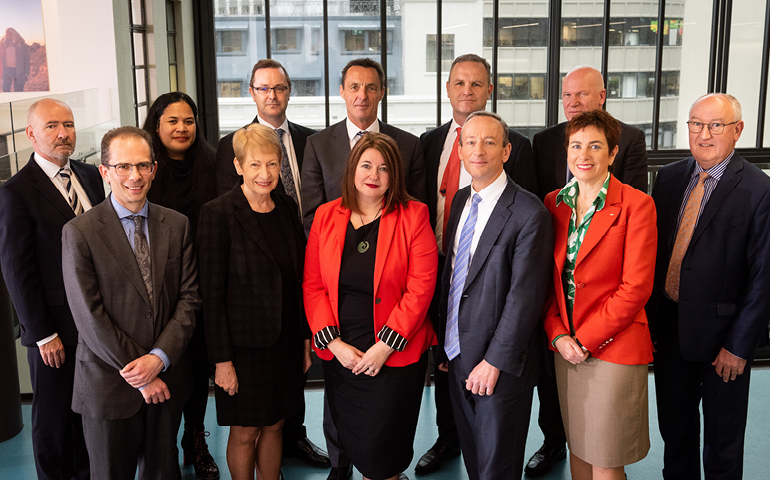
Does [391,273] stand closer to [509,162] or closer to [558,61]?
[509,162]

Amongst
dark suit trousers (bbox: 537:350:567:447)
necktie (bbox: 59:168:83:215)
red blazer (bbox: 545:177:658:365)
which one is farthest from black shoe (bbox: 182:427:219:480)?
red blazer (bbox: 545:177:658:365)

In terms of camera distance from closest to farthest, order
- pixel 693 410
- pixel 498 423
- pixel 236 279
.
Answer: pixel 498 423
pixel 236 279
pixel 693 410

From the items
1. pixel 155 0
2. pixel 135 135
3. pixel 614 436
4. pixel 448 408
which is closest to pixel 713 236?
pixel 614 436

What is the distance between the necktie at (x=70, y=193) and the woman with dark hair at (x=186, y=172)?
31cm

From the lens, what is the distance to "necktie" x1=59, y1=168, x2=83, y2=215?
2.83m

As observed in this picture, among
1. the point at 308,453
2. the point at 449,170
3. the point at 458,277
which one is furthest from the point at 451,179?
the point at 308,453

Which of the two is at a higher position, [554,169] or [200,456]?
[554,169]

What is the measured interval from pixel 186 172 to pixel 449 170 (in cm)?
135

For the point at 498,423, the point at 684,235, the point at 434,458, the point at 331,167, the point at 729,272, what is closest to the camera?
the point at 498,423

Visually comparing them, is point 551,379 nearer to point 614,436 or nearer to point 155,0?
point 614,436

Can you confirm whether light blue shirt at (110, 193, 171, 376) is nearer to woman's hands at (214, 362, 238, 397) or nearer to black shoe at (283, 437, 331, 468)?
woman's hands at (214, 362, 238, 397)

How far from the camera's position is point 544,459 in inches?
131

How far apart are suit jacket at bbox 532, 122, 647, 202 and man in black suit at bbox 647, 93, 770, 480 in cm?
18

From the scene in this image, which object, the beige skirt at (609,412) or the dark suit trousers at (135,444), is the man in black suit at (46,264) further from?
the beige skirt at (609,412)
